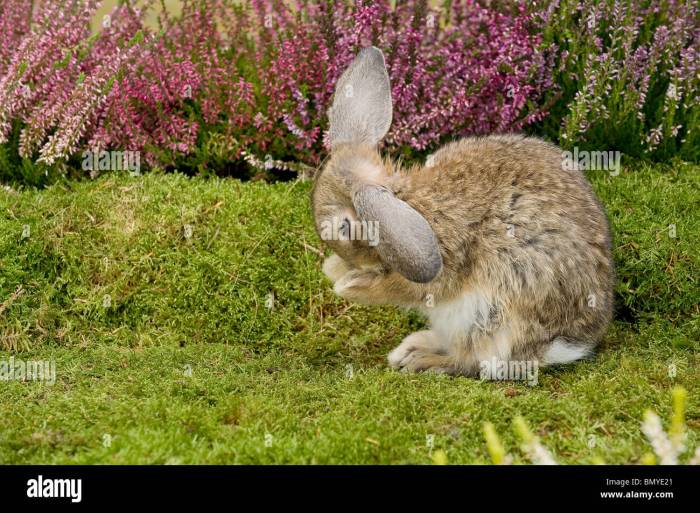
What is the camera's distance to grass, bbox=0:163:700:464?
4301 millimetres

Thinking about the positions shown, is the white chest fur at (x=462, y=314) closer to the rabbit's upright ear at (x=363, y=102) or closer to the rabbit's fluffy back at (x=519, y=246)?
the rabbit's fluffy back at (x=519, y=246)

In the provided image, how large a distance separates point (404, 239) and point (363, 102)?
1.15m

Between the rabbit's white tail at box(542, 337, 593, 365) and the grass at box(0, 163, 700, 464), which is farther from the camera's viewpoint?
the rabbit's white tail at box(542, 337, 593, 365)

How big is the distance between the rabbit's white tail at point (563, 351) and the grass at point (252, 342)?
3.3 inches

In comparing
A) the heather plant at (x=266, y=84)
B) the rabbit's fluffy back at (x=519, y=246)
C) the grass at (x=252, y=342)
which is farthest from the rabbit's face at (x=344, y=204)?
the heather plant at (x=266, y=84)

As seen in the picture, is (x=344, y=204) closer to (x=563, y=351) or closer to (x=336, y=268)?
(x=336, y=268)

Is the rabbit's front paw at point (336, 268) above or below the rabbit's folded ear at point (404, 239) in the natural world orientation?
below

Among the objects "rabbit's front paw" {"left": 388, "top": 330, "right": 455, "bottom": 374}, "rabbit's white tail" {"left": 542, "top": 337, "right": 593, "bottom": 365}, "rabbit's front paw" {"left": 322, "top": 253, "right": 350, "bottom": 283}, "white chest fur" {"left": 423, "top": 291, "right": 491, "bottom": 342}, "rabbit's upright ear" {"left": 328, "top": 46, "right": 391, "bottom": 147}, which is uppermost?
"rabbit's upright ear" {"left": 328, "top": 46, "right": 391, "bottom": 147}

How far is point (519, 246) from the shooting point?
5.18 meters

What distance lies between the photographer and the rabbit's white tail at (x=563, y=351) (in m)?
5.38

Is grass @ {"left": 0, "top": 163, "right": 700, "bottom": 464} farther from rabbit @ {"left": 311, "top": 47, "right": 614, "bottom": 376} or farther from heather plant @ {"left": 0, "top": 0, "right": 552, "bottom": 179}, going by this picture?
heather plant @ {"left": 0, "top": 0, "right": 552, "bottom": 179}

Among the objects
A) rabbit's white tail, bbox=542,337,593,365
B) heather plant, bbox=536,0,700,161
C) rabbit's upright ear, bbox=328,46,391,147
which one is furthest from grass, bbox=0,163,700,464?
rabbit's upright ear, bbox=328,46,391,147

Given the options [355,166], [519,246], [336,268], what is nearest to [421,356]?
[336,268]
